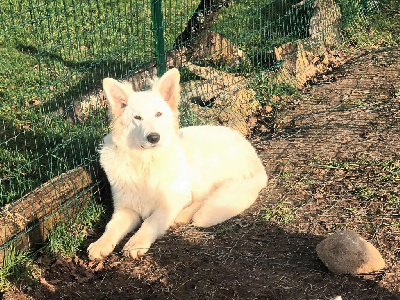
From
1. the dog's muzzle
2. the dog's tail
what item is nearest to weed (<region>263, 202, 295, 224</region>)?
the dog's tail

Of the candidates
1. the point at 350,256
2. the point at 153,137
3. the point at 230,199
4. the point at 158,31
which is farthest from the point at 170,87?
the point at 350,256

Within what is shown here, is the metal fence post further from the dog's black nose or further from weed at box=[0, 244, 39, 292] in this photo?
weed at box=[0, 244, 39, 292]

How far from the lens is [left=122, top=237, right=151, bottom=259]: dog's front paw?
4.02 meters

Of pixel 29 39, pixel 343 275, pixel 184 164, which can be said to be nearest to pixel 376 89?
pixel 184 164

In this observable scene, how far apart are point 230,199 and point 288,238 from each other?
0.63 m

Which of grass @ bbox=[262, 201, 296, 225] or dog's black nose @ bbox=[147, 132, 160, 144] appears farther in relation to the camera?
grass @ bbox=[262, 201, 296, 225]

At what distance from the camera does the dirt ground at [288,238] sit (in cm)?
354

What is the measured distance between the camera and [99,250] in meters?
4.04

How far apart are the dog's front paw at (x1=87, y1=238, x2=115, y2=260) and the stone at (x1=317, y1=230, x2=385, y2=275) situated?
1.57 meters

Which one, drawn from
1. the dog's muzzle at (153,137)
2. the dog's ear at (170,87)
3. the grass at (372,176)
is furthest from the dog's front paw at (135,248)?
the grass at (372,176)

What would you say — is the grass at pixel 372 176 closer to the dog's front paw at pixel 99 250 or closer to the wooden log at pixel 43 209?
the dog's front paw at pixel 99 250

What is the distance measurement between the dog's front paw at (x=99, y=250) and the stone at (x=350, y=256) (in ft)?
5.15

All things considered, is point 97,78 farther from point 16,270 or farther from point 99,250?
point 16,270

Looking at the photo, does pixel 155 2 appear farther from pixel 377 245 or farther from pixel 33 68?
pixel 377 245
